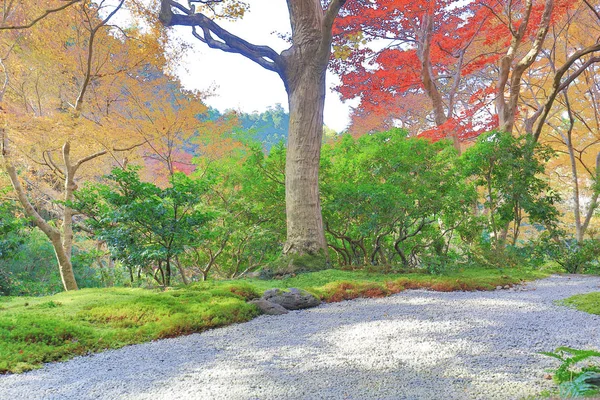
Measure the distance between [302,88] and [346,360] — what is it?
4.07 meters

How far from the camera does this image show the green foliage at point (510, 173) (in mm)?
5410

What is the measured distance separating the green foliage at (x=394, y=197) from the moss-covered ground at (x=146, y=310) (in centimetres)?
74

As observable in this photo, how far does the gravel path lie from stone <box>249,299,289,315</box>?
0.13 m

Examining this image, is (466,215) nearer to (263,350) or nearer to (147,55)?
(263,350)

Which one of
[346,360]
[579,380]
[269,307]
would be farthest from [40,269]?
[579,380]

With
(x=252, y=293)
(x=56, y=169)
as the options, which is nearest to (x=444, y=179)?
(x=252, y=293)

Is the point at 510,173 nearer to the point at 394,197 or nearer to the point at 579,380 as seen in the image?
the point at 394,197

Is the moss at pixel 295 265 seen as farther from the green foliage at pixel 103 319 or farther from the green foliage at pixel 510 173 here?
the green foliage at pixel 510 173

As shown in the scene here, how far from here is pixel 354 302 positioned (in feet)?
12.4

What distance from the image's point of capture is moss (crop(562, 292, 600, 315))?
9.93 ft

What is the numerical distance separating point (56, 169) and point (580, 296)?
8344 millimetres

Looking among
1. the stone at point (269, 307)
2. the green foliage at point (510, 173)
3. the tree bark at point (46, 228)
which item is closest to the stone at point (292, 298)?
the stone at point (269, 307)

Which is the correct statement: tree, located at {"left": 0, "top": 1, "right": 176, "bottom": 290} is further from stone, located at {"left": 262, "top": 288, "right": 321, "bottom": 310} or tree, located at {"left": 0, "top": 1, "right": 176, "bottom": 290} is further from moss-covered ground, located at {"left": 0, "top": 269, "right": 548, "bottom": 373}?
stone, located at {"left": 262, "top": 288, "right": 321, "bottom": 310}

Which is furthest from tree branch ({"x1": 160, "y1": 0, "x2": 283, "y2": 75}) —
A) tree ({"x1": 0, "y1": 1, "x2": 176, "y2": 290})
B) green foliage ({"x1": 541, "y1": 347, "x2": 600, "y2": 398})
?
green foliage ({"x1": 541, "y1": 347, "x2": 600, "y2": 398})
